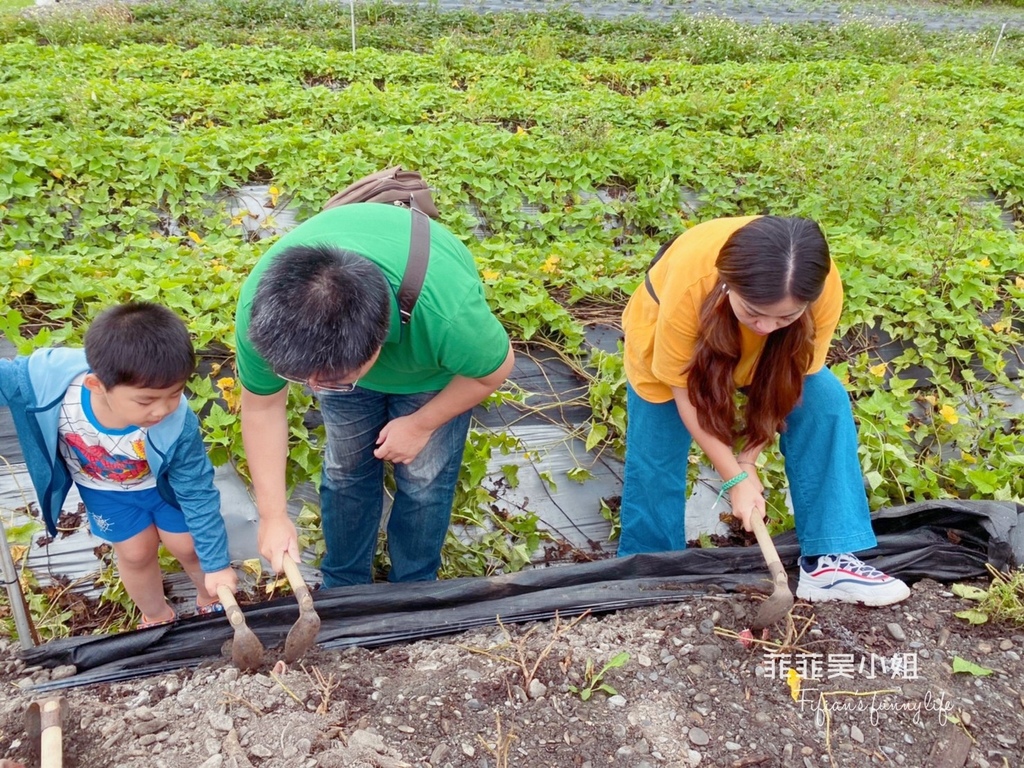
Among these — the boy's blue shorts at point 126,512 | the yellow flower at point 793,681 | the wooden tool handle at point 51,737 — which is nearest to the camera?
the wooden tool handle at point 51,737

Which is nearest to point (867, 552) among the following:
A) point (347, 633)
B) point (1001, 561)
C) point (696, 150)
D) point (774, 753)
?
point (1001, 561)

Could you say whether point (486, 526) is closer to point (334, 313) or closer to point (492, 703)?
point (492, 703)

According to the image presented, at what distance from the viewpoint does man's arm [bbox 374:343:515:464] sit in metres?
1.71

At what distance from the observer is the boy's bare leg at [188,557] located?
2.01 meters

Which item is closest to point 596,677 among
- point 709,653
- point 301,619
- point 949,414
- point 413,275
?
point 709,653

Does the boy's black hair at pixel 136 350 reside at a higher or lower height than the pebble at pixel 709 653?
higher

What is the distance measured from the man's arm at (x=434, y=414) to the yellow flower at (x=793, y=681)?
101 cm

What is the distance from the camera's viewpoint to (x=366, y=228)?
4.98 ft

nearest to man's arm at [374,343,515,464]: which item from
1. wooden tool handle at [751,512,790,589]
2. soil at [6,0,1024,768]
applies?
soil at [6,0,1024,768]

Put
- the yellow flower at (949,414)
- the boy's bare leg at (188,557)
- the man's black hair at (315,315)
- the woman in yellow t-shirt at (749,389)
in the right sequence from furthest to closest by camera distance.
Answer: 1. the yellow flower at (949,414)
2. the boy's bare leg at (188,557)
3. the woman in yellow t-shirt at (749,389)
4. the man's black hair at (315,315)

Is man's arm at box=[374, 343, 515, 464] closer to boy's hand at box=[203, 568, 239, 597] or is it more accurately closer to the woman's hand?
boy's hand at box=[203, 568, 239, 597]

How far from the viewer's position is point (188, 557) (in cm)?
208

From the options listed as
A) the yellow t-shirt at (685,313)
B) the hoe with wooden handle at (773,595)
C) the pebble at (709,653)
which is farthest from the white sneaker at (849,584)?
the yellow t-shirt at (685,313)

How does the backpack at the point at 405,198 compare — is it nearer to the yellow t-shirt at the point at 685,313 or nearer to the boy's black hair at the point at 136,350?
the boy's black hair at the point at 136,350
